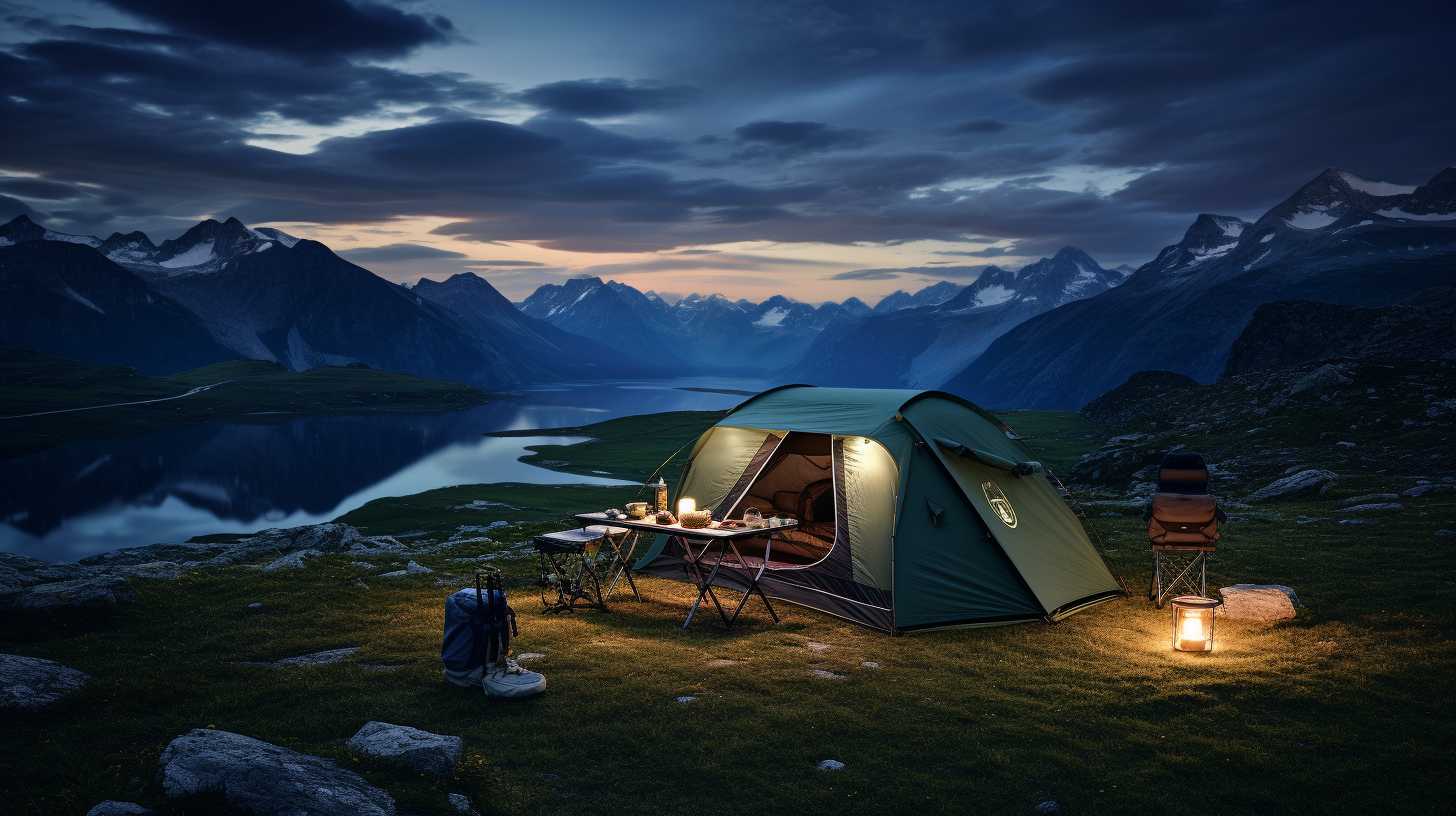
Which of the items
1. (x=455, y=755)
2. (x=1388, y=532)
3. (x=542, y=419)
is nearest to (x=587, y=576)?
(x=455, y=755)

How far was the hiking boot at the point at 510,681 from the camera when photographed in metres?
10.5

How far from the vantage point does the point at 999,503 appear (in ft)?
51.4

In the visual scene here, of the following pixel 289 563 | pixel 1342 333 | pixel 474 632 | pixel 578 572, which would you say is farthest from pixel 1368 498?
pixel 1342 333

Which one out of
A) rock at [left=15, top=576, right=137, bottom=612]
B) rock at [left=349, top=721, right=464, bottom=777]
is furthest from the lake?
rock at [left=349, top=721, right=464, bottom=777]

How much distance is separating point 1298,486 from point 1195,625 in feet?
67.1

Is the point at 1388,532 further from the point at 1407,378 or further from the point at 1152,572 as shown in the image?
the point at 1407,378

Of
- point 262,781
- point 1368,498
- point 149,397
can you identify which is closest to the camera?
point 262,781

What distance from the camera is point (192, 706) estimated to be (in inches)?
391

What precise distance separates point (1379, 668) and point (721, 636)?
9.40m

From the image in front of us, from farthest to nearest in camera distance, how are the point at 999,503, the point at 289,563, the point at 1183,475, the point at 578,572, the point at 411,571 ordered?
the point at 289,563 < the point at 411,571 < the point at 578,572 < the point at 999,503 < the point at 1183,475

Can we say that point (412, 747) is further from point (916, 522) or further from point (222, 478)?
point (222, 478)

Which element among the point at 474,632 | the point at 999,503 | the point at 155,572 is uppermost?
the point at 999,503

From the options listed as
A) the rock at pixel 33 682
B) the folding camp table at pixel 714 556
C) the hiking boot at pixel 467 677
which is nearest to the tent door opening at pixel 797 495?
the folding camp table at pixel 714 556

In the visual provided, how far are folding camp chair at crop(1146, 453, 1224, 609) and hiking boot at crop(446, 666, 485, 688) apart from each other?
37.8ft
